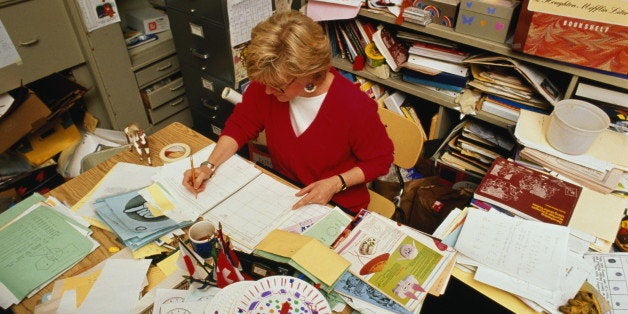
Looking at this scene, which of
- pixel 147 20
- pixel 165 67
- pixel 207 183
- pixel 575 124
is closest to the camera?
pixel 207 183

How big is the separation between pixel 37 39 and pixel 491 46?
2174 mm

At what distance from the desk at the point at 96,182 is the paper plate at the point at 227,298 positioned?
27 cm

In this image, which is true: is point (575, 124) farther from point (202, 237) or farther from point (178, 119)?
point (178, 119)

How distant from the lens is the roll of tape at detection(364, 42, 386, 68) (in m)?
2.22

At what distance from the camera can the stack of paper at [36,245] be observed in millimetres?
1037

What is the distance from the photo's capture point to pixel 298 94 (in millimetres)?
1390

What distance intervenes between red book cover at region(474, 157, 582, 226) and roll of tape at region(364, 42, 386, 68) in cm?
98

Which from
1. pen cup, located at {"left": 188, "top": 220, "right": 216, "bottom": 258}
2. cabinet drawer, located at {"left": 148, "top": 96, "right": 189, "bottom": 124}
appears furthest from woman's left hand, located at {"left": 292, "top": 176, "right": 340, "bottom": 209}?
cabinet drawer, located at {"left": 148, "top": 96, "right": 189, "bottom": 124}

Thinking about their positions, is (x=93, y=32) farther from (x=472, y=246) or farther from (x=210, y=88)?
(x=472, y=246)

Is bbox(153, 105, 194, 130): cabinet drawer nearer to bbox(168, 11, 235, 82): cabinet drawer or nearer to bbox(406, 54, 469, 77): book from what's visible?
bbox(168, 11, 235, 82): cabinet drawer

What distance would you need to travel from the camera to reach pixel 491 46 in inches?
71.4

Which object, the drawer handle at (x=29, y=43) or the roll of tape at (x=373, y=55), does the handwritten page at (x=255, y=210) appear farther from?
the drawer handle at (x=29, y=43)

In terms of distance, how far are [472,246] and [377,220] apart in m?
0.29

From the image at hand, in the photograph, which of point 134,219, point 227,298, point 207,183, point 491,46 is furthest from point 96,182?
point 491,46
